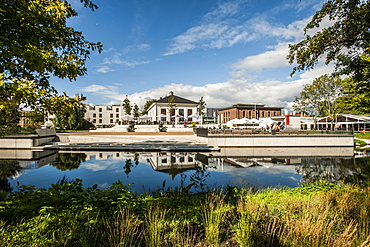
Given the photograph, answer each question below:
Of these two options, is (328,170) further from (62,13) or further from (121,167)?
(62,13)

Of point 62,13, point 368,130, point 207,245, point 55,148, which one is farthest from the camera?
point 368,130

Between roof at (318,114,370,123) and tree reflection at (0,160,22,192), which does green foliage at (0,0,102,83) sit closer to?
tree reflection at (0,160,22,192)

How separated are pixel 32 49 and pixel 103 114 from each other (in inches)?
3796

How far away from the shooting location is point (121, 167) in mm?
11359

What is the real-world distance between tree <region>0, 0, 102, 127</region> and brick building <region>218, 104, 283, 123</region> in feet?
216

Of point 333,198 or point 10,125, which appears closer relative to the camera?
point 333,198

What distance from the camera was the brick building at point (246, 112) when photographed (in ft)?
228

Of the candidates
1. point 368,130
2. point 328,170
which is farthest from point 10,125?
point 368,130

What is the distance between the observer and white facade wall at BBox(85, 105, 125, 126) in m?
91.1

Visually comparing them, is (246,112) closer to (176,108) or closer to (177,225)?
(176,108)

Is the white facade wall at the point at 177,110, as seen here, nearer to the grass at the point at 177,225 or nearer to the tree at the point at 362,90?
the tree at the point at 362,90

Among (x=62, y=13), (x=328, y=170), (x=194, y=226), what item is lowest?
(x=328, y=170)

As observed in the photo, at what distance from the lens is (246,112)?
70.5 metres

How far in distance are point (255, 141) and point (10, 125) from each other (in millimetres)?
19334
